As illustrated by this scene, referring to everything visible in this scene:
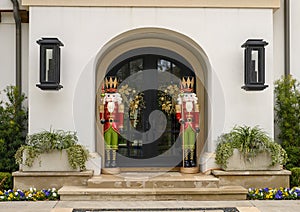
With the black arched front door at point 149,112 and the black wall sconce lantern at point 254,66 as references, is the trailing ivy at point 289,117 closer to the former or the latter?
the black wall sconce lantern at point 254,66

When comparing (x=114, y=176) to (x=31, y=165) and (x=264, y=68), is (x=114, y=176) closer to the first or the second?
(x=31, y=165)

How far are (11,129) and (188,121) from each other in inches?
133

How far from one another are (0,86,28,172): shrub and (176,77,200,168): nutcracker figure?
121 inches

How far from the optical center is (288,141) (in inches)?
363

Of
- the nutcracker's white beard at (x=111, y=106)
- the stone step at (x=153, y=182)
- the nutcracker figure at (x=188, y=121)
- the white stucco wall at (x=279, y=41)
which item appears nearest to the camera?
the stone step at (x=153, y=182)

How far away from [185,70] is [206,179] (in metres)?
2.68

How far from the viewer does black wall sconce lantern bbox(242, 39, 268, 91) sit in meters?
8.40

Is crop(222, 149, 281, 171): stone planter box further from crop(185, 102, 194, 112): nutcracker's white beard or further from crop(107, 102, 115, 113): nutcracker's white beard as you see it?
crop(107, 102, 115, 113): nutcracker's white beard

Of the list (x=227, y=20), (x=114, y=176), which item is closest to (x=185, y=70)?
(x=227, y=20)

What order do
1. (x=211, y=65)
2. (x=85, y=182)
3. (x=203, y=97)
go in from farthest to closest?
(x=203, y=97)
(x=211, y=65)
(x=85, y=182)

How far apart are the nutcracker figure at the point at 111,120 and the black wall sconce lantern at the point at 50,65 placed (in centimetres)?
106

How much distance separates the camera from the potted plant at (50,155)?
817 cm

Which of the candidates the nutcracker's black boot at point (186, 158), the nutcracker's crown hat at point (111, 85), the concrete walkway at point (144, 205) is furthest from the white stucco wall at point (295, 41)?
the nutcracker's crown hat at point (111, 85)

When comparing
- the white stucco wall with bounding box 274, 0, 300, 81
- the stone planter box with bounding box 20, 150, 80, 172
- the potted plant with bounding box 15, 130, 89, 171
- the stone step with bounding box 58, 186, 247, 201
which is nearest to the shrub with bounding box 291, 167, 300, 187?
the stone step with bounding box 58, 186, 247, 201
